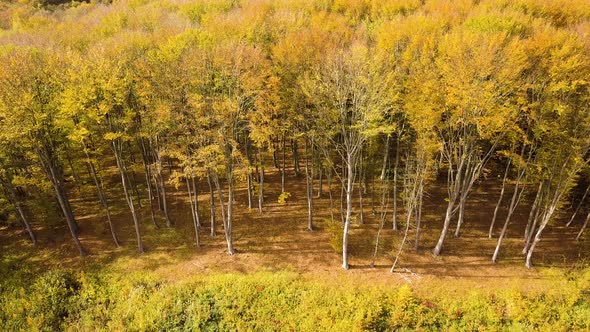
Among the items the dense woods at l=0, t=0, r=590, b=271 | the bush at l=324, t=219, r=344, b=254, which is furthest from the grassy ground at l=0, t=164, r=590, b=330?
the dense woods at l=0, t=0, r=590, b=271

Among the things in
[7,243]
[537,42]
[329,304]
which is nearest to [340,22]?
[537,42]

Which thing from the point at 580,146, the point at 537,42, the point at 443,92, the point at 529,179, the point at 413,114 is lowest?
the point at 529,179

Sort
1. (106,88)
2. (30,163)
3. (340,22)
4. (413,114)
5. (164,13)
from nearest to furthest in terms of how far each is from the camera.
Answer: (106,88)
(413,114)
(30,163)
(340,22)
(164,13)

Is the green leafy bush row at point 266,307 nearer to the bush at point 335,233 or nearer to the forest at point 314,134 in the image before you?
the forest at point 314,134

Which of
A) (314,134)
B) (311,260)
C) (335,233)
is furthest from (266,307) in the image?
(314,134)

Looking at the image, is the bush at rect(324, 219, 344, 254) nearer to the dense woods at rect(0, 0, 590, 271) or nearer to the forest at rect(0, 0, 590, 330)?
the forest at rect(0, 0, 590, 330)

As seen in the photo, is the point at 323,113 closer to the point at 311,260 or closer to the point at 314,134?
the point at 314,134

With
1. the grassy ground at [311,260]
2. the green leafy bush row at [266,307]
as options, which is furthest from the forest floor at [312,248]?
the green leafy bush row at [266,307]

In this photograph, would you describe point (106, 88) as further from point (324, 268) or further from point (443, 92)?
point (443, 92)
